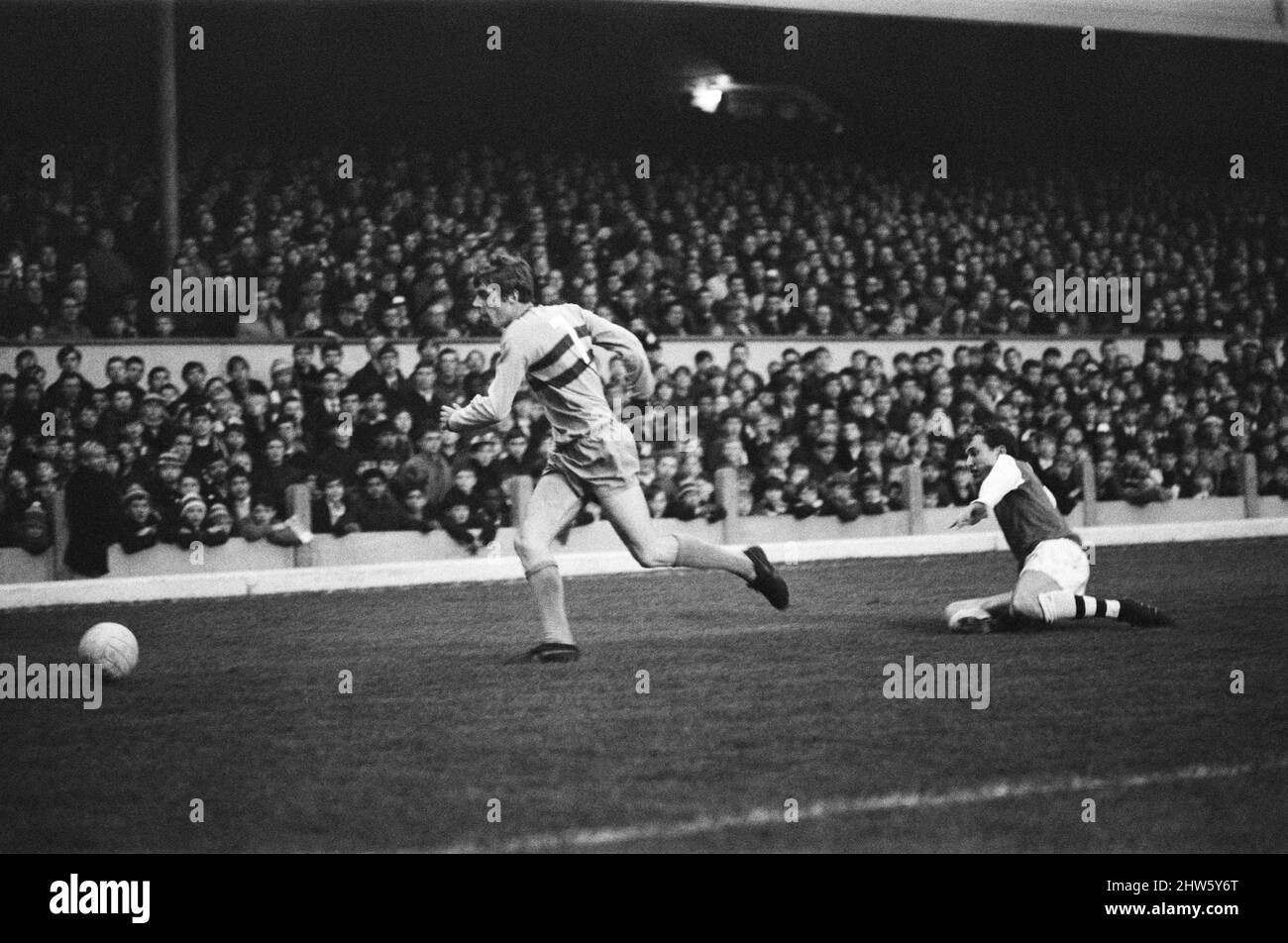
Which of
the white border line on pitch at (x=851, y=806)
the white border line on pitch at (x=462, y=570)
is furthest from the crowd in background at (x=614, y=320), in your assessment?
the white border line on pitch at (x=851, y=806)

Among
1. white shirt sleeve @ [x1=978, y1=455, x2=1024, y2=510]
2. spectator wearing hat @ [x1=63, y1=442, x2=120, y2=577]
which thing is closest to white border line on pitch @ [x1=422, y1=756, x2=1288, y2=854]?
white shirt sleeve @ [x1=978, y1=455, x2=1024, y2=510]

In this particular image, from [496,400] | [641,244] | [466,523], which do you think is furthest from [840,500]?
[496,400]

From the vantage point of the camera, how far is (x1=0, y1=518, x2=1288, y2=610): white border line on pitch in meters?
11.8

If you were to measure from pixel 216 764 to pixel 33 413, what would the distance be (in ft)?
22.8

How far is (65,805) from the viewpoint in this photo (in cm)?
565

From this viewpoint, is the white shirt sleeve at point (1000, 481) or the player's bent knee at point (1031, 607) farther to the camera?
the player's bent knee at point (1031, 607)

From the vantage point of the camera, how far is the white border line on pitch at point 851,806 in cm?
501

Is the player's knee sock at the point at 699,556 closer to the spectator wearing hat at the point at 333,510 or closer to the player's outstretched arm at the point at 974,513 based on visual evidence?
the player's outstretched arm at the point at 974,513

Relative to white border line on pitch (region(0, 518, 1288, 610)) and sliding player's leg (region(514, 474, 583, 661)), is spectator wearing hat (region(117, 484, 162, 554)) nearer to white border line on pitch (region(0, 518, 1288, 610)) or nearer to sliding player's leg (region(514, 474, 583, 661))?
white border line on pitch (region(0, 518, 1288, 610))

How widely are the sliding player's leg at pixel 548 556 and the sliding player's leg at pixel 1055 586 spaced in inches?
95.5

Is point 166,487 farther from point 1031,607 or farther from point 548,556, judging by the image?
point 1031,607

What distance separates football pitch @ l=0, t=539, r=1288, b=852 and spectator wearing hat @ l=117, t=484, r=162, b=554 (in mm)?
1568

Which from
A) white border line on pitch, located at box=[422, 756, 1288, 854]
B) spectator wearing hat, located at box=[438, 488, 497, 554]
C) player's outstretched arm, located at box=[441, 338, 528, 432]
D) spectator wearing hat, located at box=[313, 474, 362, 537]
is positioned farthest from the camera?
spectator wearing hat, located at box=[438, 488, 497, 554]
